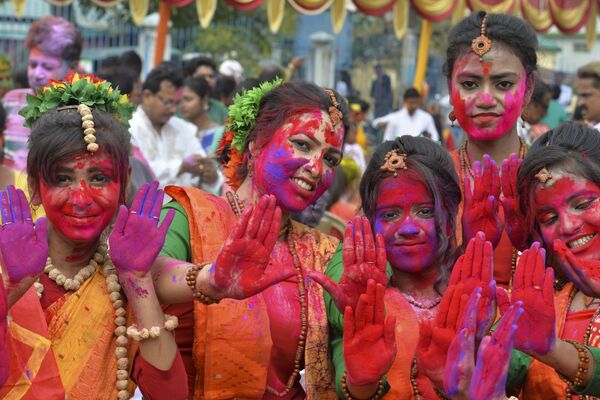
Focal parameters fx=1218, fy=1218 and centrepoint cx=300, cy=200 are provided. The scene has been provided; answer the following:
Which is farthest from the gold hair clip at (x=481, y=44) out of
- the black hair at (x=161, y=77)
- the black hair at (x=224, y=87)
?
the black hair at (x=224, y=87)

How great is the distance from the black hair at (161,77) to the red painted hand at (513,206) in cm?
417

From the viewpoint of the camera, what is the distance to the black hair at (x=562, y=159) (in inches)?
152

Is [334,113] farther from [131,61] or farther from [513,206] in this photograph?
[131,61]

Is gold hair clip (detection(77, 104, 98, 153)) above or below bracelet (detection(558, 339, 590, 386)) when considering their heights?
above

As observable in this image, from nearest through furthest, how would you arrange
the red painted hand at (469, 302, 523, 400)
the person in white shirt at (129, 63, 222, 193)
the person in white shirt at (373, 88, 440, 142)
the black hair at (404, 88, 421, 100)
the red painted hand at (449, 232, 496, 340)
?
the red painted hand at (469, 302, 523, 400) → the red painted hand at (449, 232, 496, 340) → the person in white shirt at (129, 63, 222, 193) → the black hair at (404, 88, 421, 100) → the person in white shirt at (373, 88, 440, 142)

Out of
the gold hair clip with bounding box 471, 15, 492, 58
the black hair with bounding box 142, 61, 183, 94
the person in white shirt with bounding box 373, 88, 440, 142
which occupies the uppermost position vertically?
the gold hair clip with bounding box 471, 15, 492, 58

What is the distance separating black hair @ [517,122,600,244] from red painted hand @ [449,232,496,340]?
558 mm

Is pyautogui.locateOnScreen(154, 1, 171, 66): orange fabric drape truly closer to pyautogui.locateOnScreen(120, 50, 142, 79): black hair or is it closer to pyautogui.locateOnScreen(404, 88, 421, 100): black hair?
pyautogui.locateOnScreen(120, 50, 142, 79): black hair

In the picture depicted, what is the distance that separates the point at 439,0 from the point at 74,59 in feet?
13.6

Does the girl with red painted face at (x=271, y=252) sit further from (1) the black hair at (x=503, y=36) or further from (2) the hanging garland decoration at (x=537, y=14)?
(2) the hanging garland decoration at (x=537, y=14)

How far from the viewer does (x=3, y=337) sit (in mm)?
3213

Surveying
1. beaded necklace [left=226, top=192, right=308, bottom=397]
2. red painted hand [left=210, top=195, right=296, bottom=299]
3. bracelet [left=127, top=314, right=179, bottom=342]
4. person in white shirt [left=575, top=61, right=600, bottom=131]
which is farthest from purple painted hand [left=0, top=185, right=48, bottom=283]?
person in white shirt [left=575, top=61, right=600, bottom=131]

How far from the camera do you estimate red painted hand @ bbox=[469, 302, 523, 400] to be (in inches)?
124

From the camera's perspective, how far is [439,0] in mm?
10492
